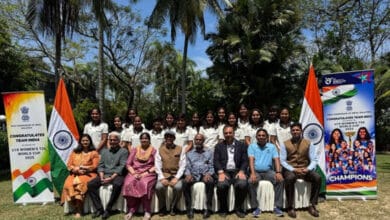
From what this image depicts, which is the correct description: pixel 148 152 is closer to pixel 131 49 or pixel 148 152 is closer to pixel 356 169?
pixel 356 169

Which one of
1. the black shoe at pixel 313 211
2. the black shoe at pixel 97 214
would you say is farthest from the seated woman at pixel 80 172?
the black shoe at pixel 313 211

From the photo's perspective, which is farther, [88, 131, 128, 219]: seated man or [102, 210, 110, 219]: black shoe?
[88, 131, 128, 219]: seated man

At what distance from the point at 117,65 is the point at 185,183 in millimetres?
15504

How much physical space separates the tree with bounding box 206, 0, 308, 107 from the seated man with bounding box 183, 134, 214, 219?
8983 millimetres

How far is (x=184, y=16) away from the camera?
1596cm

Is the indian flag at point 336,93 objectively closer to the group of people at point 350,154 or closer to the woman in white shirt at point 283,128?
the group of people at point 350,154

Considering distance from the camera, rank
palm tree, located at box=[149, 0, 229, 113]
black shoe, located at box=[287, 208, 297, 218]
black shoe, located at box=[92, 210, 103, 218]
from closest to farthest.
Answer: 1. black shoe, located at box=[287, 208, 297, 218]
2. black shoe, located at box=[92, 210, 103, 218]
3. palm tree, located at box=[149, 0, 229, 113]

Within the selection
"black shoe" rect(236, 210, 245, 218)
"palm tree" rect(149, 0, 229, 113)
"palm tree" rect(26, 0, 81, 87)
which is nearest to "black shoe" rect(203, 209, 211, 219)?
"black shoe" rect(236, 210, 245, 218)

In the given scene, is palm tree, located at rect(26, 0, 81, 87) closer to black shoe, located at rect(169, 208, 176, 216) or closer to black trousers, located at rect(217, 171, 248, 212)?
black shoe, located at rect(169, 208, 176, 216)

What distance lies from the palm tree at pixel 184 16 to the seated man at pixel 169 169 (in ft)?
30.7

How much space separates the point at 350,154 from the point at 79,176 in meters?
5.00

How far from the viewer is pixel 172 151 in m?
6.56

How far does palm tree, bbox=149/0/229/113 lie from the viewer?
1577 cm

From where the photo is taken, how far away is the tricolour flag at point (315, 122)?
7.03m
